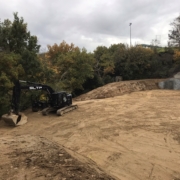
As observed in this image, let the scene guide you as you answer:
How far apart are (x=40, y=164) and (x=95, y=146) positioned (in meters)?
2.46

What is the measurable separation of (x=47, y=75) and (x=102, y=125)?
7.00 meters

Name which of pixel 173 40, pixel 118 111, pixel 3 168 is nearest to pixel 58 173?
pixel 3 168

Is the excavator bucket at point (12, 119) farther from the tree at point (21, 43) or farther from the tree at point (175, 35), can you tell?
the tree at point (175, 35)

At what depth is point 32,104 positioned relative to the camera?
551 inches

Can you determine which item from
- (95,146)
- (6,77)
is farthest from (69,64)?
(95,146)

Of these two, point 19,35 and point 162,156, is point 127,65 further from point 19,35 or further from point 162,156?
point 162,156

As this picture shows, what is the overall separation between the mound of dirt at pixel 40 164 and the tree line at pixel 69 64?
16.7 feet

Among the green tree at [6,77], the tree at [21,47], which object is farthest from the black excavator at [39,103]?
the tree at [21,47]

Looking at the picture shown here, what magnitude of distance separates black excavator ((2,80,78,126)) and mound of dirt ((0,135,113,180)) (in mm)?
3303

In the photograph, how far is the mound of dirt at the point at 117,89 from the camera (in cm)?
2005

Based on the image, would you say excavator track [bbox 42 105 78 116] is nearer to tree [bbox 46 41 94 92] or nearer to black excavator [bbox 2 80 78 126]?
black excavator [bbox 2 80 78 126]

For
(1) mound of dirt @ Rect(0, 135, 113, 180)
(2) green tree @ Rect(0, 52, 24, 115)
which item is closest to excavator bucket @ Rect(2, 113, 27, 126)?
(2) green tree @ Rect(0, 52, 24, 115)

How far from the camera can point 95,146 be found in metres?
7.64

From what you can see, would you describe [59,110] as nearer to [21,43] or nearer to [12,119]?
[12,119]
